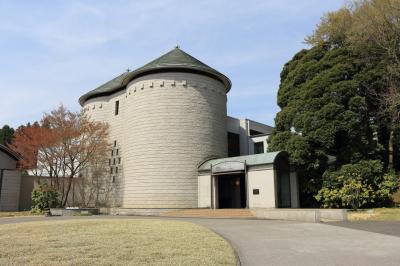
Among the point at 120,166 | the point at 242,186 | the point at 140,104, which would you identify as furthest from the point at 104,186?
the point at 242,186

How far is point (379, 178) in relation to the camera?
2053cm

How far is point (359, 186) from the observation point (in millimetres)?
19141

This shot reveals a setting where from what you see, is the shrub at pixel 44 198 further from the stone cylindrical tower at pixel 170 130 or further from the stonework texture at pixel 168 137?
the stone cylindrical tower at pixel 170 130

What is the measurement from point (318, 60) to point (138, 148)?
14.7 m

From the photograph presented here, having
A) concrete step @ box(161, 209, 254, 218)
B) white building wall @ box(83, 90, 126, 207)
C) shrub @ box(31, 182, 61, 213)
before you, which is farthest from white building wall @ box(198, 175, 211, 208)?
shrub @ box(31, 182, 61, 213)

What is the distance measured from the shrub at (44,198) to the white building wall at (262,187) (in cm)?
1463

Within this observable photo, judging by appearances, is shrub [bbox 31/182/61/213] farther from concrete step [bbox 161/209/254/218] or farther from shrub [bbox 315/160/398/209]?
shrub [bbox 315/160/398/209]

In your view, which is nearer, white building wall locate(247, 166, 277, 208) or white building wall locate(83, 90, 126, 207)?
white building wall locate(247, 166, 277, 208)

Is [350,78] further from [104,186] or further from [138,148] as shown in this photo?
[104,186]

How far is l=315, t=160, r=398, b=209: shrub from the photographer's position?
19.5 m

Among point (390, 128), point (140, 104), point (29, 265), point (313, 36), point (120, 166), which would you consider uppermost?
point (313, 36)

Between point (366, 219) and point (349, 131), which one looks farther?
point (349, 131)

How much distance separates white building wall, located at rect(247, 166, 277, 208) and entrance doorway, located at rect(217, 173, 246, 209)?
3.21 metres

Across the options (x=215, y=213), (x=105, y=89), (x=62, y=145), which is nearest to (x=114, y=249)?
(x=215, y=213)
